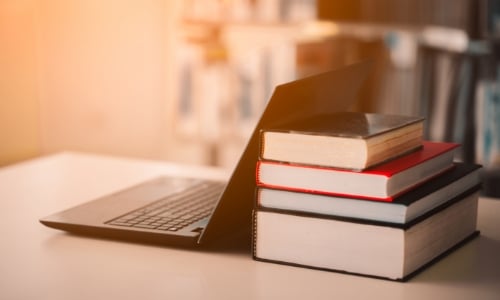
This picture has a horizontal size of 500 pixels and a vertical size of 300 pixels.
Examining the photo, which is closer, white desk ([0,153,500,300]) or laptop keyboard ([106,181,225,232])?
white desk ([0,153,500,300])

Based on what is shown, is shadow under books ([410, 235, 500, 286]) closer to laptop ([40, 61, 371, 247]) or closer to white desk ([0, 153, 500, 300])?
white desk ([0, 153, 500, 300])

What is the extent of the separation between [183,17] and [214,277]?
2.90m

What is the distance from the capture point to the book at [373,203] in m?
0.90

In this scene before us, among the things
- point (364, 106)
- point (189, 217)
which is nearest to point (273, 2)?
point (364, 106)

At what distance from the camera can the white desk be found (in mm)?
887

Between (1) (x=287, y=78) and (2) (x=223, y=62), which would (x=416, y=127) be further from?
(2) (x=223, y=62)

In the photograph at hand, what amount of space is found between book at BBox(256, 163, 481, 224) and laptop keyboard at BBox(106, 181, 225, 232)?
0.53ft

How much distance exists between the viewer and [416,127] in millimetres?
1040

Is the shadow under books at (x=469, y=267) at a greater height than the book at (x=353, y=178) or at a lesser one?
lesser

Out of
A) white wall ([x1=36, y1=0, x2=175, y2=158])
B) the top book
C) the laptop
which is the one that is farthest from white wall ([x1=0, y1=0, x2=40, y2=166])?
the top book

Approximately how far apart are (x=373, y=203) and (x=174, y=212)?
0.34 meters

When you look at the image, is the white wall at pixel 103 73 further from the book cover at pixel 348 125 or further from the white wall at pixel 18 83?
the book cover at pixel 348 125

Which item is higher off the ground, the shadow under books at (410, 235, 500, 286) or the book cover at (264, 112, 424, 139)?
the book cover at (264, 112, 424, 139)

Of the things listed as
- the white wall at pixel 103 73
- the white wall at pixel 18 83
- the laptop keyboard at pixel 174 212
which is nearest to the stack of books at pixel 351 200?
the laptop keyboard at pixel 174 212
